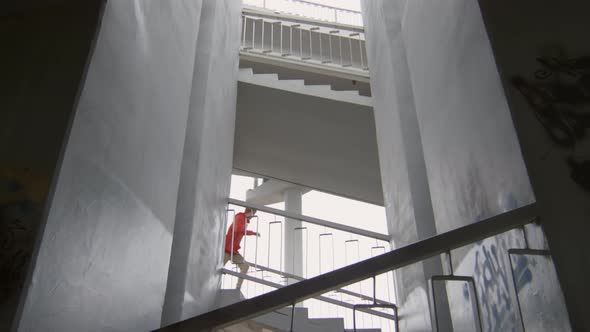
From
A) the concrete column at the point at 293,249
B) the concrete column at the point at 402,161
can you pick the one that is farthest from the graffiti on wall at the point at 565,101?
the concrete column at the point at 293,249

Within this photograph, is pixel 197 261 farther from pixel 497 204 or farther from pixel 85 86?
pixel 497 204

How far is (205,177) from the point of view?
4.17 metres

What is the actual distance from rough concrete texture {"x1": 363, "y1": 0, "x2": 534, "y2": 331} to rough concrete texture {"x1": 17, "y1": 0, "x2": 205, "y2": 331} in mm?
1691

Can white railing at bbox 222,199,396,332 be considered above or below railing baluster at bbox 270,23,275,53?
below

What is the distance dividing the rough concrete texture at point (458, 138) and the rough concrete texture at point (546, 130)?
58 millimetres

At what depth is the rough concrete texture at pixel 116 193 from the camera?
1.76 meters

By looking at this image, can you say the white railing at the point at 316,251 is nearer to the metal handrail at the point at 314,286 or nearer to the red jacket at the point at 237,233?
the red jacket at the point at 237,233

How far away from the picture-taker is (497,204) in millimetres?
2062

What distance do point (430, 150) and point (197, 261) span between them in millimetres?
2038

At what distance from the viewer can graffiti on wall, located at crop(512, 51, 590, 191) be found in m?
A: 1.73

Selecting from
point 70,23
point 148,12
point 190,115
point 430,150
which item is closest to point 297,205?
point 190,115

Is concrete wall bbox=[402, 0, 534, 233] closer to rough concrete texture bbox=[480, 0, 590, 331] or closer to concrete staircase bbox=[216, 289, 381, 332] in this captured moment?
rough concrete texture bbox=[480, 0, 590, 331]

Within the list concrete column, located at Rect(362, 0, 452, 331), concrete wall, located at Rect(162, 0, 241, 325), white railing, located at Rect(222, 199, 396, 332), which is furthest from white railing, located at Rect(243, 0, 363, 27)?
white railing, located at Rect(222, 199, 396, 332)

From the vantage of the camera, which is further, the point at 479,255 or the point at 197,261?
the point at 197,261
